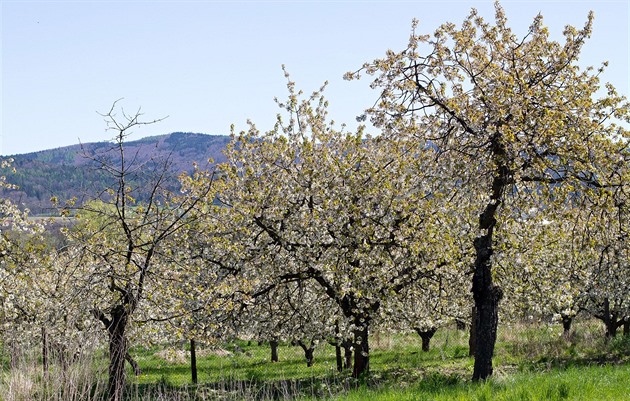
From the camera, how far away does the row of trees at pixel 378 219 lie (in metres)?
11.7

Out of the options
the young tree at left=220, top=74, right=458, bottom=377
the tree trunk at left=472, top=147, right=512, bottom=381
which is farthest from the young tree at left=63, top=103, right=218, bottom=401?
the tree trunk at left=472, top=147, right=512, bottom=381

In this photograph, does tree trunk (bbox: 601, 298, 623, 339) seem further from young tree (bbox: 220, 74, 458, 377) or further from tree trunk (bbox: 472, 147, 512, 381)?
tree trunk (bbox: 472, 147, 512, 381)

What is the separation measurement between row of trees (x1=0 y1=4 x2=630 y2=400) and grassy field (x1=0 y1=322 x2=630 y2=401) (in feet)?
2.99

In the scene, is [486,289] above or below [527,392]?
above

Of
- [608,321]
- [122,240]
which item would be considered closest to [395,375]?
[122,240]

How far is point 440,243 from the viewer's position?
563 inches

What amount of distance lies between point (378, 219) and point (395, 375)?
528 cm

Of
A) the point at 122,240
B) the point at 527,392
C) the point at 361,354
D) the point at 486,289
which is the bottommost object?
the point at 361,354

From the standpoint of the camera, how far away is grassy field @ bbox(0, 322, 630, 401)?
30.4ft

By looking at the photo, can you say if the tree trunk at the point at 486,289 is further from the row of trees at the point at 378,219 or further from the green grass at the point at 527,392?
the green grass at the point at 527,392

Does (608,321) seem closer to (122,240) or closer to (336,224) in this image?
(336,224)

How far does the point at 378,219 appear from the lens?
15594 millimetres

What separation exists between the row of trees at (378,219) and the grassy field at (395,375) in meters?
0.91

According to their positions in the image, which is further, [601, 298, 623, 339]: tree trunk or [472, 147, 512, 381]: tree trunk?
[601, 298, 623, 339]: tree trunk
